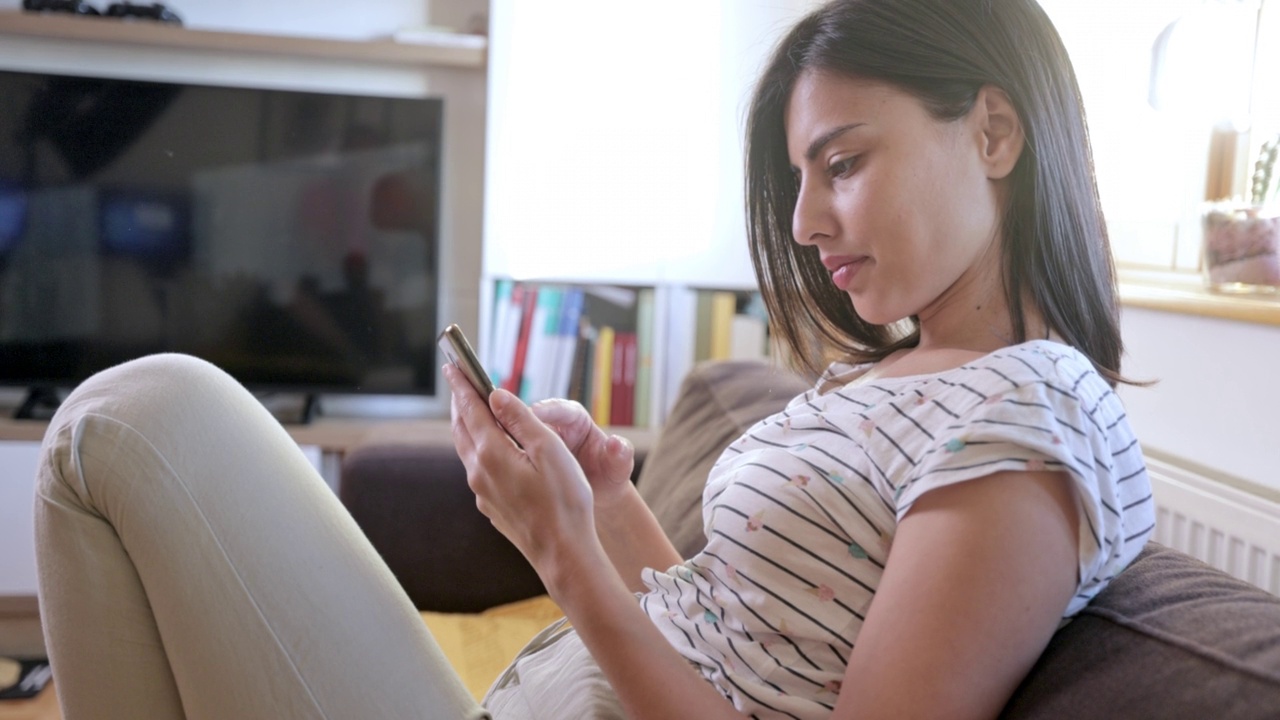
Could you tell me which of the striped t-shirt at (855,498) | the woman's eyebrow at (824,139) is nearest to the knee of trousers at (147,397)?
the striped t-shirt at (855,498)

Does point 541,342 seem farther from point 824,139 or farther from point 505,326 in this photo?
point 824,139

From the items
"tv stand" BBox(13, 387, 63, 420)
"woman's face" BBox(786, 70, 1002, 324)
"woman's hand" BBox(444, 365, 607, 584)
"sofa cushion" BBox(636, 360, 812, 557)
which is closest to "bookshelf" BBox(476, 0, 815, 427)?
"sofa cushion" BBox(636, 360, 812, 557)

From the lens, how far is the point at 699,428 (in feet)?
5.49

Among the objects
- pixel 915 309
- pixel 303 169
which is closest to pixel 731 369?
pixel 915 309

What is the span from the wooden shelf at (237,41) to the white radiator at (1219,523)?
1797mm

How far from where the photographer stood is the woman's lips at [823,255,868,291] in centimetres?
94

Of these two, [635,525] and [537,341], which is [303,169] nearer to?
[537,341]

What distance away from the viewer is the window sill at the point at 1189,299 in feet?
4.41

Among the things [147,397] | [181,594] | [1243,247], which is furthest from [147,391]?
[1243,247]

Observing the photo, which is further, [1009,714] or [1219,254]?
[1219,254]

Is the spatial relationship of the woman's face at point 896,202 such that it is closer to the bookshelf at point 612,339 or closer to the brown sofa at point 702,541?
the brown sofa at point 702,541

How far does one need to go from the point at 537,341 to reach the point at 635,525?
164 cm

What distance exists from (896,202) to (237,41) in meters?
2.17

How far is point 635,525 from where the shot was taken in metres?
1.10
